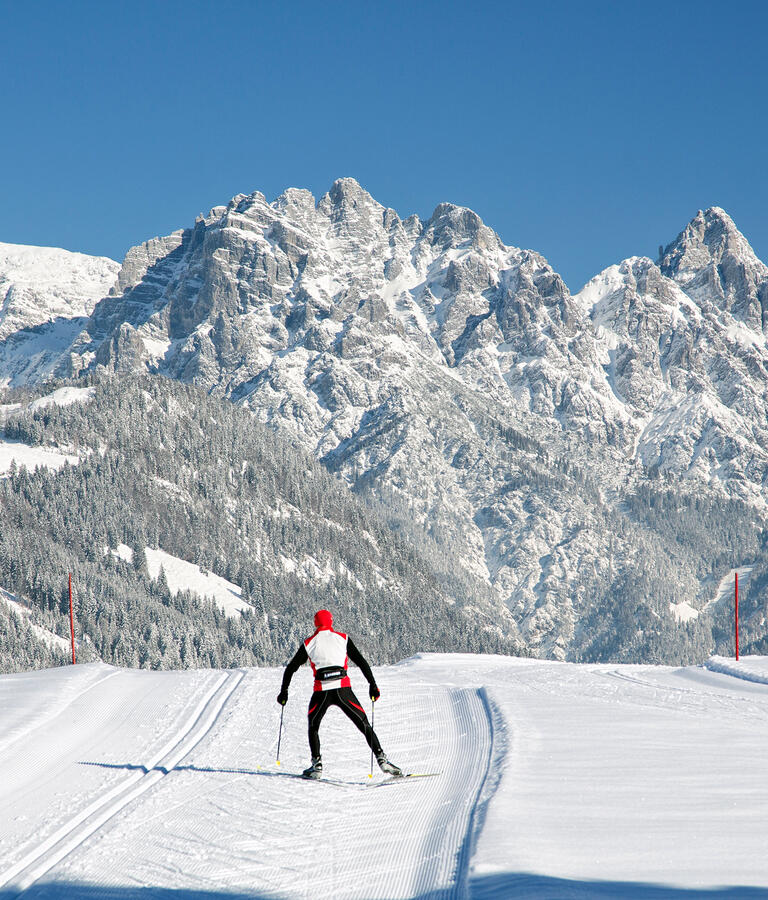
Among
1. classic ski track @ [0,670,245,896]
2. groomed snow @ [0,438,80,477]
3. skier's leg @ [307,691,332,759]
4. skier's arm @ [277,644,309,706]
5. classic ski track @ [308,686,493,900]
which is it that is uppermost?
groomed snow @ [0,438,80,477]

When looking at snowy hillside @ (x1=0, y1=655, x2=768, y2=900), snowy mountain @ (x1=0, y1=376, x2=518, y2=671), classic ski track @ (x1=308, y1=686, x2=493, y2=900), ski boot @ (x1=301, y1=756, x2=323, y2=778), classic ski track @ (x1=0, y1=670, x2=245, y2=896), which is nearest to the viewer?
classic ski track @ (x1=308, y1=686, x2=493, y2=900)

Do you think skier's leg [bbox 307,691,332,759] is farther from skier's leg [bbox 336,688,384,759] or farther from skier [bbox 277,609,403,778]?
skier's leg [bbox 336,688,384,759]

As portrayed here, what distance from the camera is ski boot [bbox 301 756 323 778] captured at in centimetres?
1255

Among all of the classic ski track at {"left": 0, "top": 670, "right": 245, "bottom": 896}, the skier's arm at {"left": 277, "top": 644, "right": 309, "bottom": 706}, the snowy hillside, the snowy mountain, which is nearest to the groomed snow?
the snowy mountain

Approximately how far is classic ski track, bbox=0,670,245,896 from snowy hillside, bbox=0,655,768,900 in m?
0.03

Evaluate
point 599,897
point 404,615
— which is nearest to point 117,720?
point 599,897

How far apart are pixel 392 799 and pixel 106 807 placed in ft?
10.7

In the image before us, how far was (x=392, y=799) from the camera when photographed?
1144 centimetres

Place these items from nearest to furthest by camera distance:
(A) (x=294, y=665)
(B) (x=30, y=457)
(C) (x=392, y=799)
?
(C) (x=392, y=799) < (A) (x=294, y=665) < (B) (x=30, y=457)

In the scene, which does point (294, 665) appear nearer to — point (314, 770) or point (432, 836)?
point (314, 770)

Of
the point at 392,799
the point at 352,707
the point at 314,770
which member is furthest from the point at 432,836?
the point at 352,707

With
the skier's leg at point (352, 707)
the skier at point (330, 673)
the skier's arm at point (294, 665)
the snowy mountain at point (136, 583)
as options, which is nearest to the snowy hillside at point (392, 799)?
the skier's leg at point (352, 707)

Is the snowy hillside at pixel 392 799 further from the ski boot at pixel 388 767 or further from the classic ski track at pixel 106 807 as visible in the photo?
the ski boot at pixel 388 767

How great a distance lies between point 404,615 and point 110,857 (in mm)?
192867
